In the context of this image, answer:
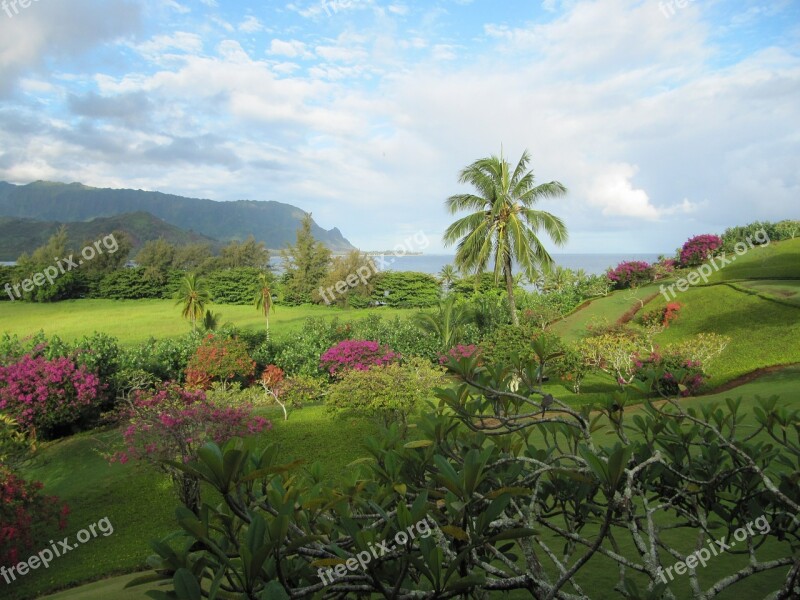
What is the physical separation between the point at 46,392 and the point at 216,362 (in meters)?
4.54

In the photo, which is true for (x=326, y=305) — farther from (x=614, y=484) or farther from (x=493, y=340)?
(x=614, y=484)

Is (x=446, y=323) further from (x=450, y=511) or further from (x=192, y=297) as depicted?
(x=450, y=511)

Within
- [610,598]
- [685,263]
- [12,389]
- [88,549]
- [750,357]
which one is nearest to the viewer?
[610,598]

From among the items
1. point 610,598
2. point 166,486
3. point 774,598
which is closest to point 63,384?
point 166,486

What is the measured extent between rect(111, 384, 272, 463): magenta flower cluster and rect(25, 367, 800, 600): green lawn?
0.79 m

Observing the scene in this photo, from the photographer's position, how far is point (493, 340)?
15141 millimetres

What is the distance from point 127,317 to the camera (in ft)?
95.5

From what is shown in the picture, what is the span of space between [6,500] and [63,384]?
669 cm

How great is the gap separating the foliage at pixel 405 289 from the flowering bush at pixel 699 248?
14844mm

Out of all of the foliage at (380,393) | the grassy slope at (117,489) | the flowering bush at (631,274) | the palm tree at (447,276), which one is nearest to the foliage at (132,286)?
the palm tree at (447,276)

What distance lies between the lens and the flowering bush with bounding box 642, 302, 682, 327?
760 inches

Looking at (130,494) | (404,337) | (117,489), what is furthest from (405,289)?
(130,494)

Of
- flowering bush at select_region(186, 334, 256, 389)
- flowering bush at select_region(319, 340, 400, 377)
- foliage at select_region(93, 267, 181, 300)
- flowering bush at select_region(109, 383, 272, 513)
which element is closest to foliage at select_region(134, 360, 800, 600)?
flowering bush at select_region(109, 383, 272, 513)

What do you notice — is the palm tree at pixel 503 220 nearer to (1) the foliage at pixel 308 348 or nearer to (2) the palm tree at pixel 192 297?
(1) the foliage at pixel 308 348
